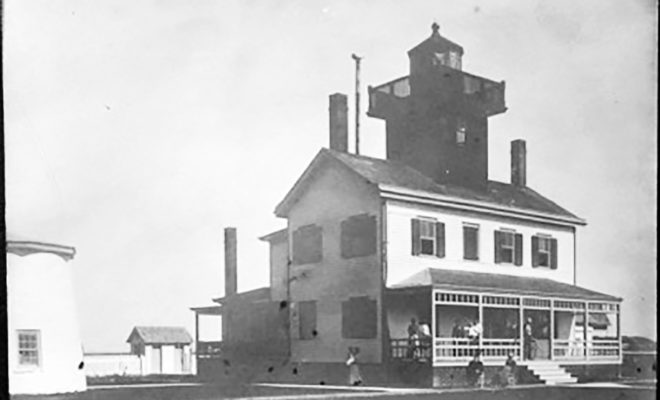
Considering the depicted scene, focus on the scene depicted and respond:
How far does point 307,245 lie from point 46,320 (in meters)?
0.83

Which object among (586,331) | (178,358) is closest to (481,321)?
(586,331)

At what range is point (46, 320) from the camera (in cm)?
285

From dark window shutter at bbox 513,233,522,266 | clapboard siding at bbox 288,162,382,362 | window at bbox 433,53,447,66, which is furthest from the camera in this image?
dark window shutter at bbox 513,233,522,266

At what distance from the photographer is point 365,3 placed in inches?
131

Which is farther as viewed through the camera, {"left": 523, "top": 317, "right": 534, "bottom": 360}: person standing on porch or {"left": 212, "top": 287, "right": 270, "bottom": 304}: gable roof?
{"left": 523, "top": 317, "right": 534, "bottom": 360}: person standing on porch

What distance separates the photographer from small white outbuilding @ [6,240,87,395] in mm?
2811

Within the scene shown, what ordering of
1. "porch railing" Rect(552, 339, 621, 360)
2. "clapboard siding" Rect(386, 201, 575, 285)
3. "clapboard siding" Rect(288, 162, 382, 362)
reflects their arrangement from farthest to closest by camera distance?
"porch railing" Rect(552, 339, 621, 360)
"clapboard siding" Rect(386, 201, 575, 285)
"clapboard siding" Rect(288, 162, 382, 362)

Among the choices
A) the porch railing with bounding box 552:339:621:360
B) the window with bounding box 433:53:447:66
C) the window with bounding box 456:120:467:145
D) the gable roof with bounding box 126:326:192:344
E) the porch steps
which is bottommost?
the porch steps

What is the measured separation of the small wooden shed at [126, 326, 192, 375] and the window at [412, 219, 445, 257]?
2.70ft

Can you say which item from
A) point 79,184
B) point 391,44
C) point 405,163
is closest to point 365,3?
point 391,44

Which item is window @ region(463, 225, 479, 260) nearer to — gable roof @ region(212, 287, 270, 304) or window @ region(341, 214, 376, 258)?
window @ region(341, 214, 376, 258)

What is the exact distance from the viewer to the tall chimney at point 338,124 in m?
3.28

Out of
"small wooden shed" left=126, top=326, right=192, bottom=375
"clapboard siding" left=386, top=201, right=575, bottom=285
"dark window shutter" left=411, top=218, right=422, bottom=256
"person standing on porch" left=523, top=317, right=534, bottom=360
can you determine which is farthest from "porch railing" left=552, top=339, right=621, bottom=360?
"small wooden shed" left=126, top=326, right=192, bottom=375

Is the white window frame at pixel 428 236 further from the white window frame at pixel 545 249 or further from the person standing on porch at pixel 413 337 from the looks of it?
the white window frame at pixel 545 249
